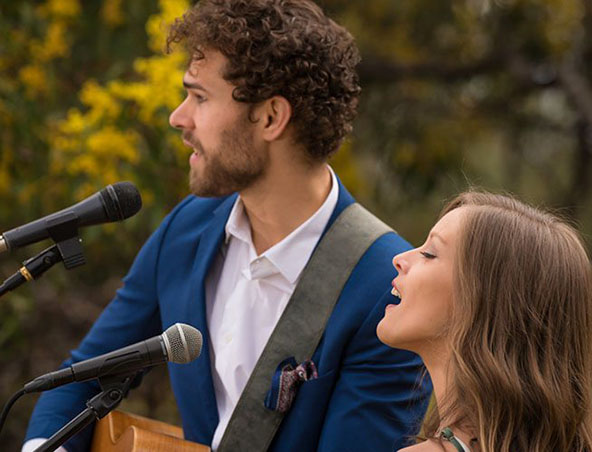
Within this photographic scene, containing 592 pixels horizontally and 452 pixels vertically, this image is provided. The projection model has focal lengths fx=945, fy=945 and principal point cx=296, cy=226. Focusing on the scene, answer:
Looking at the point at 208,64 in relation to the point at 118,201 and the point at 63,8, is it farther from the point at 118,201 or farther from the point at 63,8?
the point at 63,8

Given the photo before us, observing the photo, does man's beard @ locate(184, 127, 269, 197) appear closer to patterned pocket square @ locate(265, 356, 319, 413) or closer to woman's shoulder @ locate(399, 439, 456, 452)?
patterned pocket square @ locate(265, 356, 319, 413)

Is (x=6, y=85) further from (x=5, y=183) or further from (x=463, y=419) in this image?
(x=463, y=419)

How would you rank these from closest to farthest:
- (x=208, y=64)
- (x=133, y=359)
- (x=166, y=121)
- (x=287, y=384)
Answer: (x=133, y=359), (x=287, y=384), (x=208, y=64), (x=166, y=121)

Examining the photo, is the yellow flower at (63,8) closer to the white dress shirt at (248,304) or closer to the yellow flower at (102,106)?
the yellow flower at (102,106)

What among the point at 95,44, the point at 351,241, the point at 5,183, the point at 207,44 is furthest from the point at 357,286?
the point at 95,44

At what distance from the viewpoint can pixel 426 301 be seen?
6.19 feet

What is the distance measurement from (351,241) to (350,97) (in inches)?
19.5

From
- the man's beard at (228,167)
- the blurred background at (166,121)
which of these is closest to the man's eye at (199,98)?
the man's beard at (228,167)

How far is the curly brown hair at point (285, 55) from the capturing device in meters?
2.46

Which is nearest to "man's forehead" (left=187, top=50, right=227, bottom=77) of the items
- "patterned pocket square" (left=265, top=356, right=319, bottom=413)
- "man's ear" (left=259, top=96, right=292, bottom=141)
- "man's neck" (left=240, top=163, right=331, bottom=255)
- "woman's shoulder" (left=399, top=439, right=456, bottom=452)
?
"man's ear" (left=259, top=96, right=292, bottom=141)

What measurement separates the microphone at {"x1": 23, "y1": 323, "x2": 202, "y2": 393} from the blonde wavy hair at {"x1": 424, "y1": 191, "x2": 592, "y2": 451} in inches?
20.6

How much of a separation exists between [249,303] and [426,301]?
66cm

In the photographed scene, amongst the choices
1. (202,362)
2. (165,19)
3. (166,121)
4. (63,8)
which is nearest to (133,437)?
(202,362)

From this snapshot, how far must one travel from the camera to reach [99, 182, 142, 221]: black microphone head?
6.31ft
